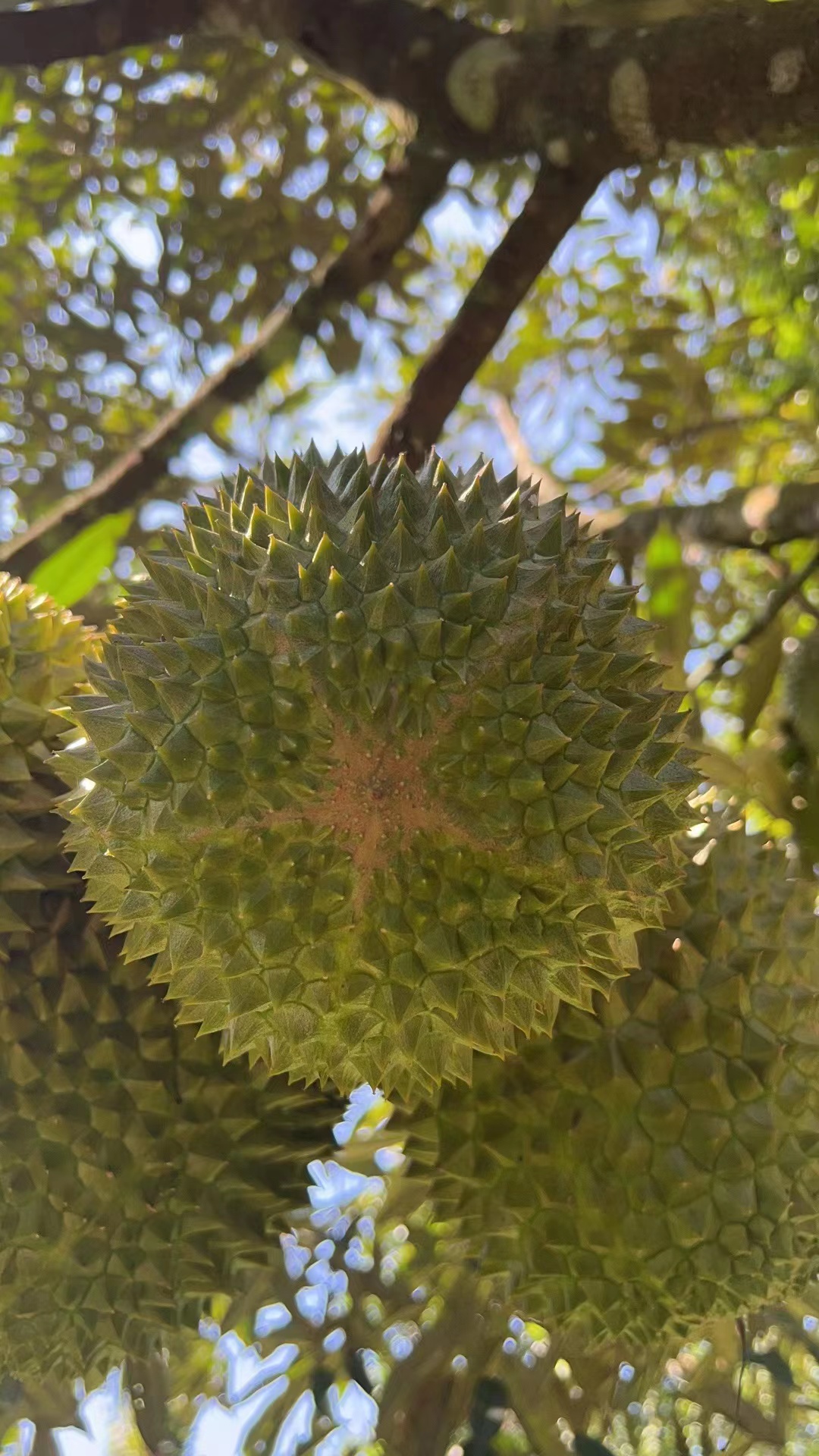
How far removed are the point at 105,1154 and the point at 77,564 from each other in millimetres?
1250

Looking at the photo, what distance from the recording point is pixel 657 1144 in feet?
5.22

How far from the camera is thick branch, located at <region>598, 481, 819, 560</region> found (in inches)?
87.9

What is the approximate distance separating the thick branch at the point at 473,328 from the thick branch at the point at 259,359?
0.50 metres

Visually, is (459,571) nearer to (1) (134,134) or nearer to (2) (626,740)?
(2) (626,740)

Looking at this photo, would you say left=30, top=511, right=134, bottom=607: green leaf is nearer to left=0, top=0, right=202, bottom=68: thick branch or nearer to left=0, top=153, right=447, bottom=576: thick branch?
left=0, top=153, right=447, bottom=576: thick branch

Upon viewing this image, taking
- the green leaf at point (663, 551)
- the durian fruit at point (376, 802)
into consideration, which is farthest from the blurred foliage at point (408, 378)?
the durian fruit at point (376, 802)

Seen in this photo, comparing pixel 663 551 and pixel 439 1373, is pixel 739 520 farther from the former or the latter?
pixel 439 1373

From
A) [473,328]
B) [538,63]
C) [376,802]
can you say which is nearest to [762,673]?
[473,328]

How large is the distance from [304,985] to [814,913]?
932mm

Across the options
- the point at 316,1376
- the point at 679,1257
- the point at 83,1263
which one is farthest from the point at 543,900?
the point at 316,1376

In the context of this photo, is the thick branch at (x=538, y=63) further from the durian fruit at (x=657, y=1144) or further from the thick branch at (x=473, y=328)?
the durian fruit at (x=657, y=1144)

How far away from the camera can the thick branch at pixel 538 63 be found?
1693 mm

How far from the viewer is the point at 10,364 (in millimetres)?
3223

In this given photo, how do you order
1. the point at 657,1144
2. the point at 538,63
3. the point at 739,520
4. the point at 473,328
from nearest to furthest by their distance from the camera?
the point at 657,1144 → the point at 538,63 → the point at 473,328 → the point at 739,520
